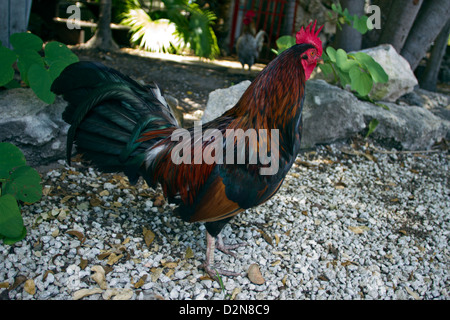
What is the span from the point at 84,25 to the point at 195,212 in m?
8.33

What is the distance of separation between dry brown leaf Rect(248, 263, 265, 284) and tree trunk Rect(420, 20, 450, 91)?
7372 millimetres

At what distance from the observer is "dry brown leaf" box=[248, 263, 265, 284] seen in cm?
299

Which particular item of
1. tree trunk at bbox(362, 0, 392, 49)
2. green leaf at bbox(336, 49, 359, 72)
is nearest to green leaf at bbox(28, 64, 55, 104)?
green leaf at bbox(336, 49, 359, 72)

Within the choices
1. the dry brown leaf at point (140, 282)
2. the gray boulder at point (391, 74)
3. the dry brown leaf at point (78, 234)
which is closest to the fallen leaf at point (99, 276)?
the dry brown leaf at point (140, 282)

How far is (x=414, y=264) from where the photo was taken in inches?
133

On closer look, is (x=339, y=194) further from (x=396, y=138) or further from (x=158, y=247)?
(x=158, y=247)

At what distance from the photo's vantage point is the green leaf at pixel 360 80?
4387 millimetres

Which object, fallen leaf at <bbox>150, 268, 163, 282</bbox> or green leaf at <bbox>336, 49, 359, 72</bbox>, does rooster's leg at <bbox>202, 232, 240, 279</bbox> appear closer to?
fallen leaf at <bbox>150, 268, 163, 282</bbox>

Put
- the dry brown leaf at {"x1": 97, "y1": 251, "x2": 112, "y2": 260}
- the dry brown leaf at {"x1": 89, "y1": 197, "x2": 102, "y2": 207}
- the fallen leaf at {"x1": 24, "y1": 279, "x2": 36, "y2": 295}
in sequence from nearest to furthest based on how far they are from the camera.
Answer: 1. the fallen leaf at {"x1": 24, "y1": 279, "x2": 36, "y2": 295}
2. the dry brown leaf at {"x1": 97, "y1": 251, "x2": 112, "y2": 260}
3. the dry brown leaf at {"x1": 89, "y1": 197, "x2": 102, "y2": 207}

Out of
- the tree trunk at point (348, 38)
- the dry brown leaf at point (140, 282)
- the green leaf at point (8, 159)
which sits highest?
the tree trunk at point (348, 38)

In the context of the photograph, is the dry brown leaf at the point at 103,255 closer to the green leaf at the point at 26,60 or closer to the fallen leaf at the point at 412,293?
the green leaf at the point at 26,60

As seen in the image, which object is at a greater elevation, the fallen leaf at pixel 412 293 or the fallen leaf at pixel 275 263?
the fallen leaf at pixel 275 263

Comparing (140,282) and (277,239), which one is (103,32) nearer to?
(277,239)

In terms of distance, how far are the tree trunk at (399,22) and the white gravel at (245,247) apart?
3.46 metres
